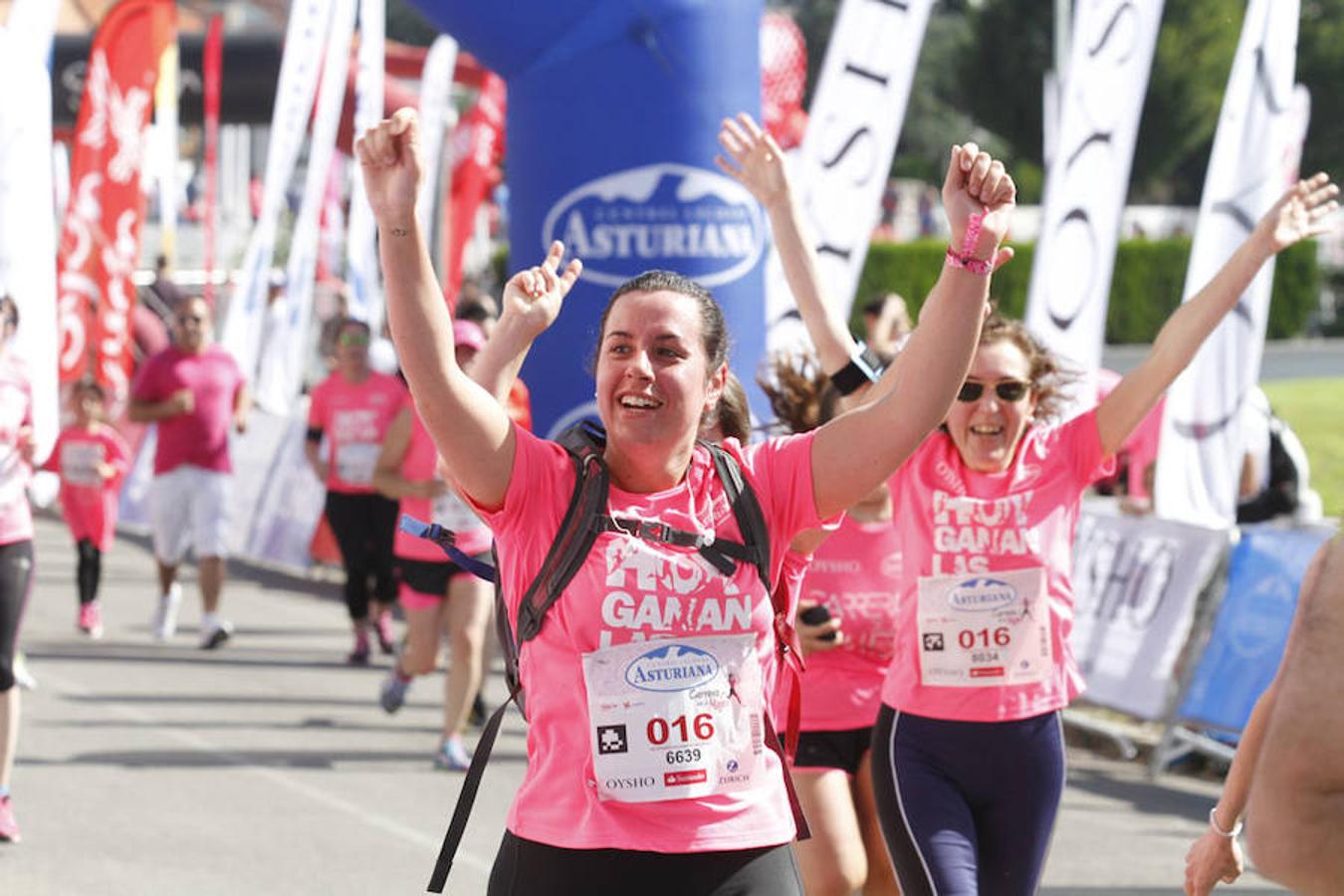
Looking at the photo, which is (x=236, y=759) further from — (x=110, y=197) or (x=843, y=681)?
(x=110, y=197)

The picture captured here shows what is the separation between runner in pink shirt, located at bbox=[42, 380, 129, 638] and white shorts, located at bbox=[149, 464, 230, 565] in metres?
0.38

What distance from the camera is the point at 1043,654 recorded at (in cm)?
511

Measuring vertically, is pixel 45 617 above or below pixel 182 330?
below

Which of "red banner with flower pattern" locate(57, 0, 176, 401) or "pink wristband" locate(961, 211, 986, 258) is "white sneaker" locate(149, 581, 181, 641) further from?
"pink wristband" locate(961, 211, 986, 258)

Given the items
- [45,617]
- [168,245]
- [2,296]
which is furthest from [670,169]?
[168,245]

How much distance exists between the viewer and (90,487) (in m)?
12.8

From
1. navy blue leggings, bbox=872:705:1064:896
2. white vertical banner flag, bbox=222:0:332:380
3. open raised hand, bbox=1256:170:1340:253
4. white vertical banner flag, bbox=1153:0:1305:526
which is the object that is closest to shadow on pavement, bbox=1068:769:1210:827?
white vertical banner flag, bbox=1153:0:1305:526

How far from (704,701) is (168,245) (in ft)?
95.4

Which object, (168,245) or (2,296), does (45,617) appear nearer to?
(2,296)

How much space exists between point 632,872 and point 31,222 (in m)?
6.08

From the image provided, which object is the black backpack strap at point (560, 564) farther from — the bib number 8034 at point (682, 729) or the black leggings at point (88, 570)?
the black leggings at point (88, 570)

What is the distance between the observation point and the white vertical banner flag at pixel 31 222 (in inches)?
307

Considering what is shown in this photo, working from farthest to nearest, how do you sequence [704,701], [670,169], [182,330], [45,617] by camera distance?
[45,617], [182,330], [670,169], [704,701]

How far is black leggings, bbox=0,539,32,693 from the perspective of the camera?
23.6 feet
